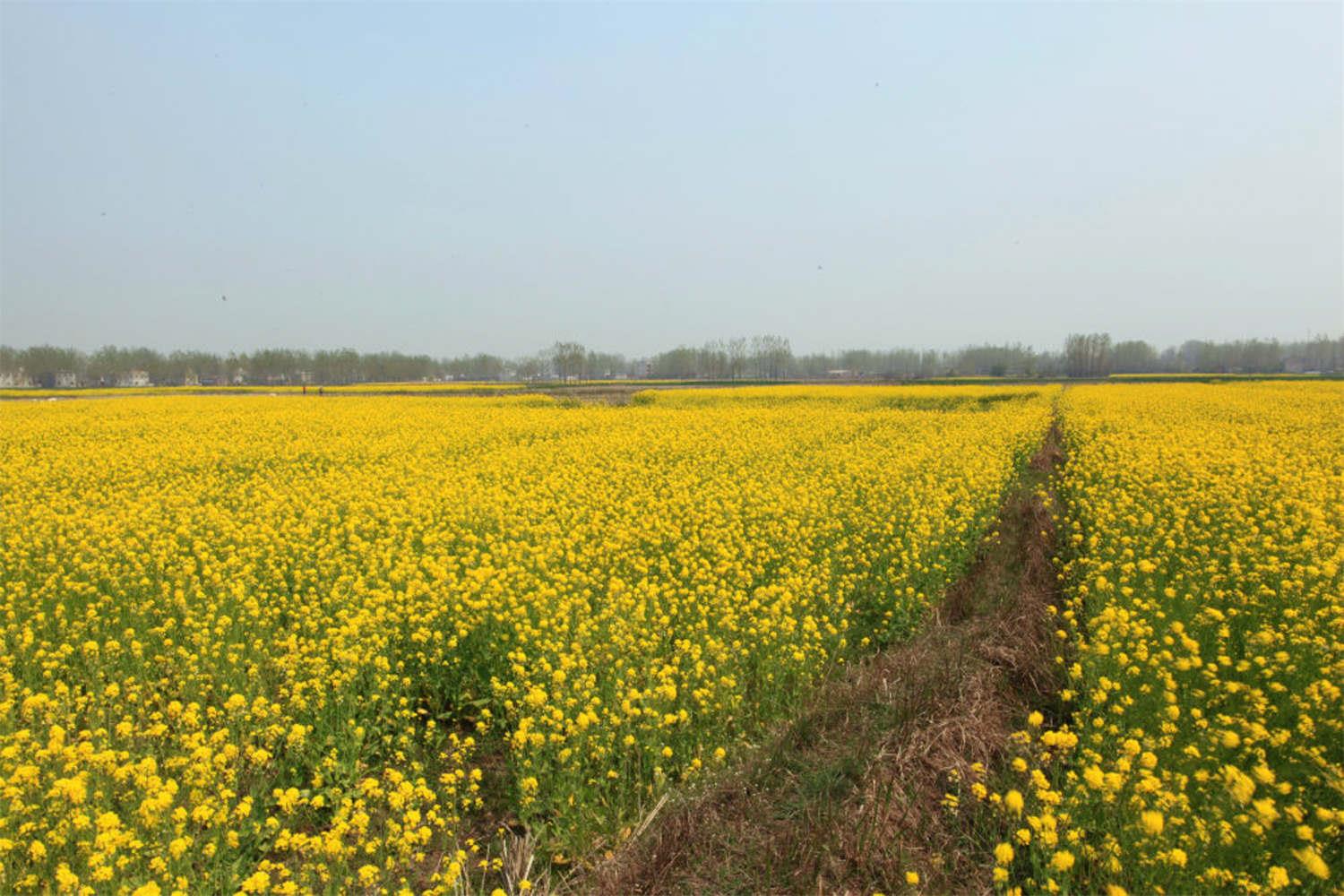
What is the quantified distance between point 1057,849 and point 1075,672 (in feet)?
4.43

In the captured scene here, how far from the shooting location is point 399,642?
558cm

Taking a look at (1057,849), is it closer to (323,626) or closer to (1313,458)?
(323,626)

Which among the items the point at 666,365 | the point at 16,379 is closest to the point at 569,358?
the point at 666,365

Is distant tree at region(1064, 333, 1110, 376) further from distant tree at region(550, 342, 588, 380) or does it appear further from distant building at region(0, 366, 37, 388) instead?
distant building at region(0, 366, 37, 388)

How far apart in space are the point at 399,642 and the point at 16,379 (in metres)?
115

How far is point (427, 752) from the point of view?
4492 millimetres

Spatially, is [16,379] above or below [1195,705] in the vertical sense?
above

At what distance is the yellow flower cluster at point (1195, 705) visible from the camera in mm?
2707

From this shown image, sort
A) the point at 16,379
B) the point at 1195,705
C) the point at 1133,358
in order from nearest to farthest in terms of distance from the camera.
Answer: the point at 1195,705 < the point at 16,379 < the point at 1133,358

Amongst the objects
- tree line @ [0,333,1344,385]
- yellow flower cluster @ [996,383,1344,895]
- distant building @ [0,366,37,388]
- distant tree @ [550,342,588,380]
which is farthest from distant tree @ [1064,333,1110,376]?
distant building @ [0,366,37,388]

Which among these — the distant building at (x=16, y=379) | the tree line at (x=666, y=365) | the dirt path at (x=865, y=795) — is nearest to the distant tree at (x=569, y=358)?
the tree line at (x=666, y=365)

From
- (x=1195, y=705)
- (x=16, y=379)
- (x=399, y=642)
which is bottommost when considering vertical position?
(x=399, y=642)

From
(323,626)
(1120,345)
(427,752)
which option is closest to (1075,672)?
(427,752)

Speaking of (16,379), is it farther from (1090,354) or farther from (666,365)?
(1090,354)
